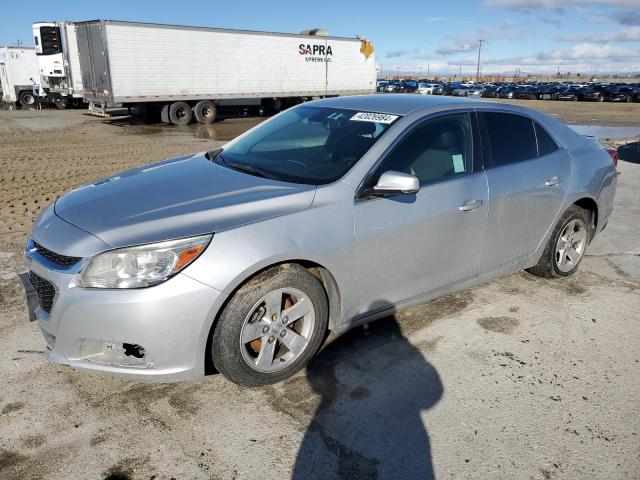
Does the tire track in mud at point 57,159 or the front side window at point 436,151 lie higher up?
the front side window at point 436,151

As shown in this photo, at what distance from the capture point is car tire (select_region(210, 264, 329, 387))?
2.76 metres

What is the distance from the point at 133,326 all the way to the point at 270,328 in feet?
2.46

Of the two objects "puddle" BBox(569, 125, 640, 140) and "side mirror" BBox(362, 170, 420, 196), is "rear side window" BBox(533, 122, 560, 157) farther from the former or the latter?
"puddle" BBox(569, 125, 640, 140)

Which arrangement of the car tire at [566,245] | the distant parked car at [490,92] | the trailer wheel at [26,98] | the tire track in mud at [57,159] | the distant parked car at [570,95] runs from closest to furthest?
the car tire at [566,245]
the tire track in mud at [57,159]
the trailer wheel at [26,98]
the distant parked car at [570,95]
the distant parked car at [490,92]

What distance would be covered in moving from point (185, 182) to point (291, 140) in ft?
3.30

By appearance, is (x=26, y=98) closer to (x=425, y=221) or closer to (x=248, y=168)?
(x=248, y=168)

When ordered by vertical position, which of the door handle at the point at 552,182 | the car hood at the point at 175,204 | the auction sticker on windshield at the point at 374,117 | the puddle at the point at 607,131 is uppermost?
the auction sticker on windshield at the point at 374,117

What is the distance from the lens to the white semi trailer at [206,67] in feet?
58.3

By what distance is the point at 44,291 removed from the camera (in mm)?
2758

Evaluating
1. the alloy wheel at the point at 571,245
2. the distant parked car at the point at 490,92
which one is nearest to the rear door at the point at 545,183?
the alloy wheel at the point at 571,245

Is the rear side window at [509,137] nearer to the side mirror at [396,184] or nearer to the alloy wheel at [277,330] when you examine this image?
the side mirror at [396,184]

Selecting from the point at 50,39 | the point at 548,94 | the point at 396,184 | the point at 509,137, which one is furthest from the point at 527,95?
the point at 396,184

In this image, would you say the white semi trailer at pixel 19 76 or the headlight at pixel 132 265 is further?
the white semi trailer at pixel 19 76

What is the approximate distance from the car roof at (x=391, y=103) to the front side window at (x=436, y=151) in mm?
159
